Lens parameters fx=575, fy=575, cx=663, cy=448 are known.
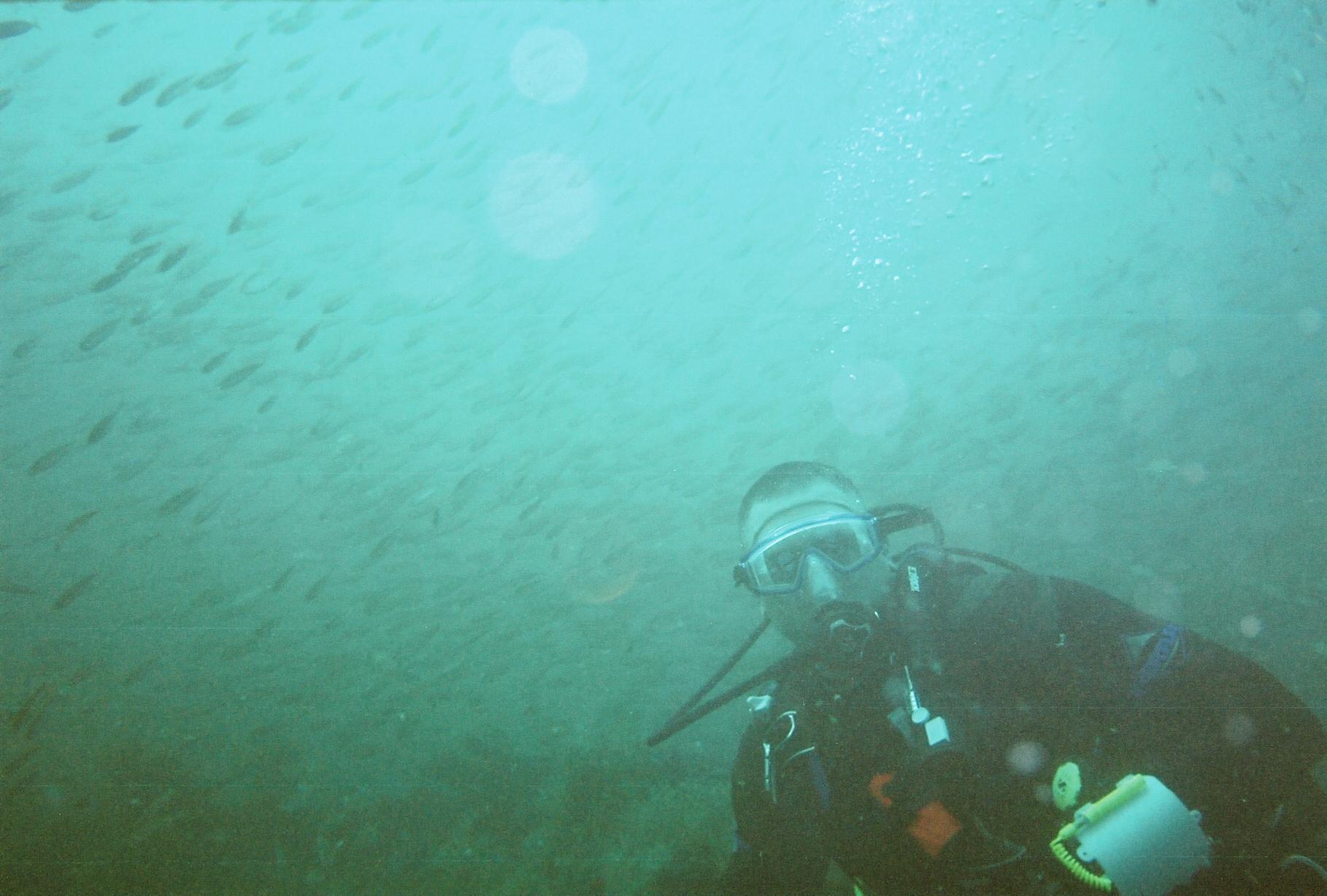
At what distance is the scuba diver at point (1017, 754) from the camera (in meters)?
1.60

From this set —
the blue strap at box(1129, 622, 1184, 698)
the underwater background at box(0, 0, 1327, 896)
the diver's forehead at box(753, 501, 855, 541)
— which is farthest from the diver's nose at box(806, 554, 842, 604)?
the underwater background at box(0, 0, 1327, 896)

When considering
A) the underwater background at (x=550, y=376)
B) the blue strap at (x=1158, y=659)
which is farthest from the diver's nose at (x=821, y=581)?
the underwater background at (x=550, y=376)

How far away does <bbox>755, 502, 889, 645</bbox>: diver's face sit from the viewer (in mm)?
2332

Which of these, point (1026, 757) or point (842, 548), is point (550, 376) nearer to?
point (842, 548)

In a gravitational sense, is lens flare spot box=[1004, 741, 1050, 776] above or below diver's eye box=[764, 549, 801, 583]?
above

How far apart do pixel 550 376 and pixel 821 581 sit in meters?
9.12

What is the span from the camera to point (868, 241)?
1139 cm

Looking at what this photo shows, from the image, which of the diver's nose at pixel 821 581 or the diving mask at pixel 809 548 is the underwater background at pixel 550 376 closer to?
the diving mask at pixel 809 548

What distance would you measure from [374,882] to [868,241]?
12720 millimetres

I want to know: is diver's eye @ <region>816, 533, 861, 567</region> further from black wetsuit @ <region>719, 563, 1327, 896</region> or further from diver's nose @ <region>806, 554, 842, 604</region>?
black wetsuit @ <region>719, 563, 1327, 896</region>

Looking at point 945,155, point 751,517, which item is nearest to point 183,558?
point 751,517

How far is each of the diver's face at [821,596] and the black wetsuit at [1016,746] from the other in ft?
0.59

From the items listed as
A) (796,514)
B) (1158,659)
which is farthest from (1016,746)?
(796,514)

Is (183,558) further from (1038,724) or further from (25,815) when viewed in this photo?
(1038,724)
